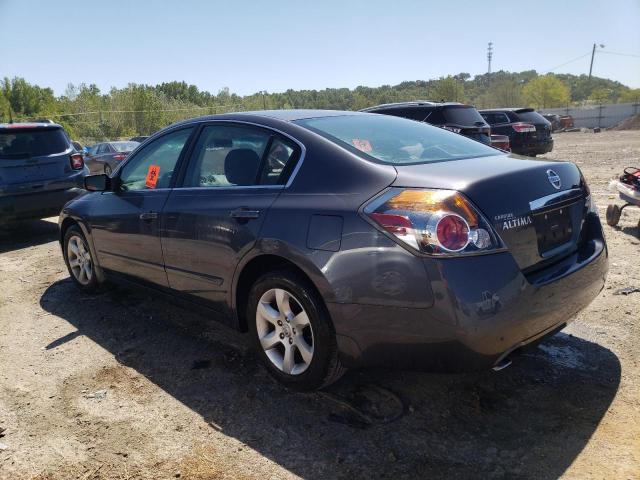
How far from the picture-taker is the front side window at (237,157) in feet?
9.98

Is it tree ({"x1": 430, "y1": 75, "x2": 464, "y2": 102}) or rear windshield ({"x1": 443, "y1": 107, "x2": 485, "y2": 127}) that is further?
tree ({"x1": 430, "y1": 75, "x2": 464, "y2": 102})

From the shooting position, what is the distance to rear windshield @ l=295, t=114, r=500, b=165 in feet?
9.54

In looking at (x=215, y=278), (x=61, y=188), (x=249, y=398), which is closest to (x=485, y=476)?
(x=249, y=398)

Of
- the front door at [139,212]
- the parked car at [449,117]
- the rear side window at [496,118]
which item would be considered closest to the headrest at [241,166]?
the front door at [139,212]

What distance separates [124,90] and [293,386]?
45.2 metres

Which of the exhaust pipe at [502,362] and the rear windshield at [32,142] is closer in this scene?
the exhaust pipe at [502,362]

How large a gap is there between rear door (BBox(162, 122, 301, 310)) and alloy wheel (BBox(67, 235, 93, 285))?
158cm

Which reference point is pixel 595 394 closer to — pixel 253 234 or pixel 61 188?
pixel 253 234

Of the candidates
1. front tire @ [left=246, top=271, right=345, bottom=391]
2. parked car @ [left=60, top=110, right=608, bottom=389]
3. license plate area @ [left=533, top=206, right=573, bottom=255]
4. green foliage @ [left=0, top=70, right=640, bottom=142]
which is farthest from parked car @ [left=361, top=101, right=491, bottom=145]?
green foliage @ [left=0, top=70, right=640, bottom=142]

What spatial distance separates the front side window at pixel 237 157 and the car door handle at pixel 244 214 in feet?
0.62

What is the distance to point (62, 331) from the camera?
13.6 feet

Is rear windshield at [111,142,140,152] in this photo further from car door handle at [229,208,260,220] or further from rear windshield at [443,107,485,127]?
car door handle at [229,208,260,220]

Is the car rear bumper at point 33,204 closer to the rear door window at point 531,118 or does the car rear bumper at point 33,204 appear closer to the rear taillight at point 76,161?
the rear taillight at point 76,161

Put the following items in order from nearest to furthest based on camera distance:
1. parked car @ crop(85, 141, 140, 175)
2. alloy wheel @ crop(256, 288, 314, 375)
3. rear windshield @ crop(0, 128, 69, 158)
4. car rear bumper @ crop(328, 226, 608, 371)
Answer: car rear bumper @ crop(328, 226, 608, 371) → alloy wheel @ crop(256, 288, 314, 375) → rear windshield @ crop(0, 128, 69, 158) → parked car @ crop(85, 141, 140, 175)
